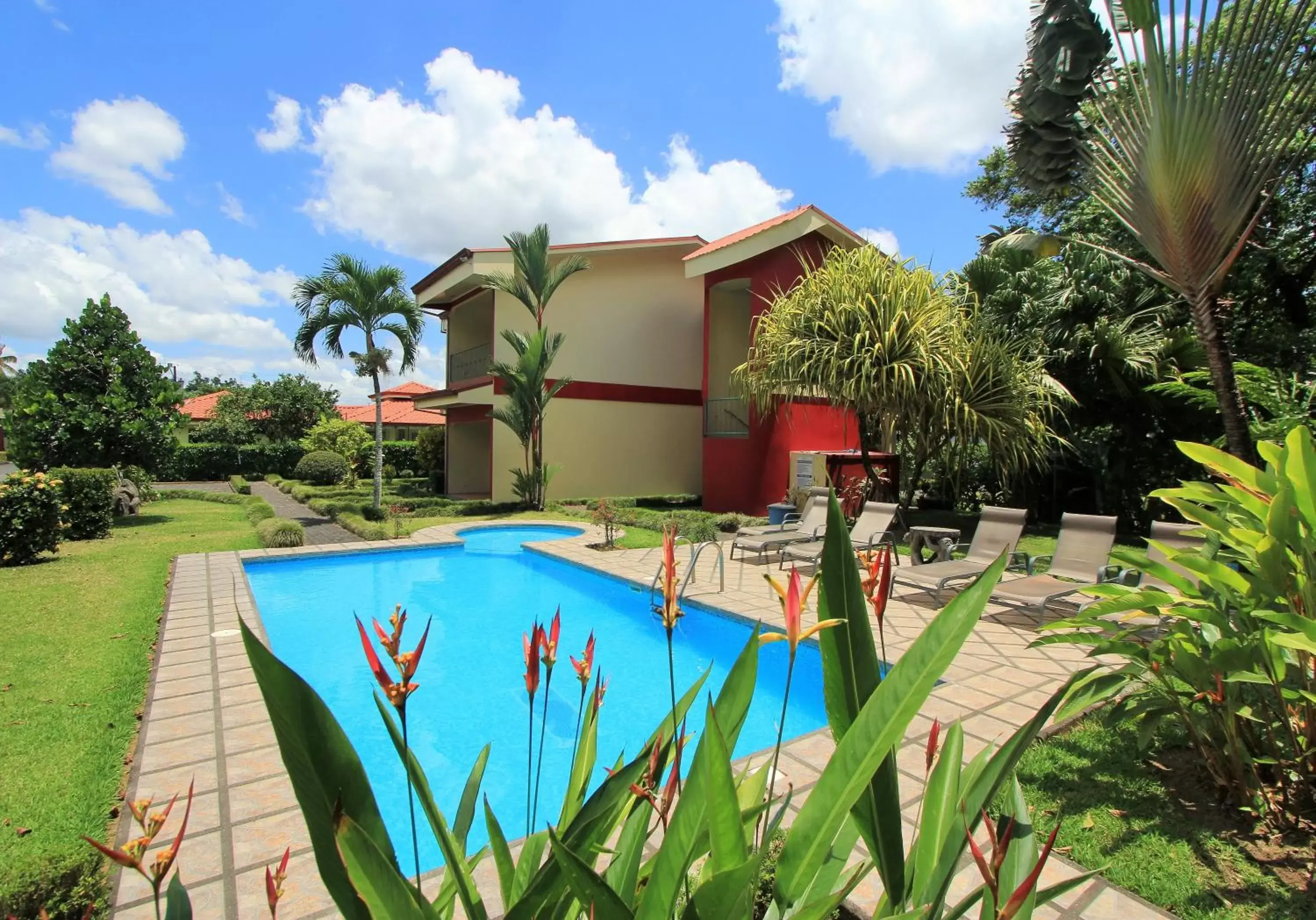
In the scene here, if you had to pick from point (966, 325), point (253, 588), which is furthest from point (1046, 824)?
point (966, 325)

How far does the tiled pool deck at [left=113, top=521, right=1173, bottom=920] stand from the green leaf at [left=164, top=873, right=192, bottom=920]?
1.28 feet

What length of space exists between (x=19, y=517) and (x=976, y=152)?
28498 mm

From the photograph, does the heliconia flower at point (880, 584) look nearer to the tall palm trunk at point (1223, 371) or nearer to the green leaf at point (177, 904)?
the green leaf at point (177, 904)

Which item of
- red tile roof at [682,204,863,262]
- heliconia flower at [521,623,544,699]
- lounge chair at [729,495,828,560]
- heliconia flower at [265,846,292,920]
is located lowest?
lounge chair at [729,495,828,560]

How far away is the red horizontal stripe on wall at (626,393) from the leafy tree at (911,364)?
6.86 meters

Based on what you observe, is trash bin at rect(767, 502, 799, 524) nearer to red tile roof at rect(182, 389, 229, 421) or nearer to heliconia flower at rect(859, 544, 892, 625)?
heliconia flower at rect(859, 544, 892, 625)

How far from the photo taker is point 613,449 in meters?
20.2

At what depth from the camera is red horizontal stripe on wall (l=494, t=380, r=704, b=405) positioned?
19.4m

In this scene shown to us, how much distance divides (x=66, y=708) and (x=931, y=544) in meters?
9.55

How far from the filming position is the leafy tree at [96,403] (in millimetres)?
13039

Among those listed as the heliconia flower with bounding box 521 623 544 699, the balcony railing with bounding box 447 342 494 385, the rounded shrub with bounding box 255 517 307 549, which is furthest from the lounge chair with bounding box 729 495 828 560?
the balcony railing with bounding box 447 342 494 385

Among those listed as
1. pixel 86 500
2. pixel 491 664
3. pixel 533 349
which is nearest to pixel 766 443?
pixel 533 349

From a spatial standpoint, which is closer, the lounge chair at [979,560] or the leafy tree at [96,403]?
the lounge chair at [979,560]

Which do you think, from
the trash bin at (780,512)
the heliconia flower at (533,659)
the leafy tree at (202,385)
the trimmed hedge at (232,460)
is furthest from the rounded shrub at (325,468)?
the leafy tree at (202,385)
